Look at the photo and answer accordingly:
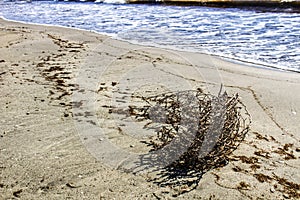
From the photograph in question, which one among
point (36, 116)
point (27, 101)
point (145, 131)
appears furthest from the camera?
point (27, 101)

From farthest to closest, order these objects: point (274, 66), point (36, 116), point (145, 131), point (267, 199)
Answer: point (274, 66)
point (36, 116)
point (145, 131)
point (267, 199)

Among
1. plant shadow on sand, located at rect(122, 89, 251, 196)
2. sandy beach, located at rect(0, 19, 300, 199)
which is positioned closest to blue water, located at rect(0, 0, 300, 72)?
sandy beach, located at rect(0, 19, 300, 199)

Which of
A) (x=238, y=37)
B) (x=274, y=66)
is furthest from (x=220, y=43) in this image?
(x=274, y=66)

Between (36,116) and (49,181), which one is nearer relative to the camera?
(49,181)

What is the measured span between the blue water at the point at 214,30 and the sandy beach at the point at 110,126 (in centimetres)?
125

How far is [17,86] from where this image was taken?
4.95m

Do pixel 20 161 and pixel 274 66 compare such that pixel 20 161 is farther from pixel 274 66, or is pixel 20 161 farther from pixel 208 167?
pixel 274 66

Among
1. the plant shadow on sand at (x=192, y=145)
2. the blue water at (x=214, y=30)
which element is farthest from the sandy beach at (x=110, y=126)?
the blue water at (x=214, y=30)

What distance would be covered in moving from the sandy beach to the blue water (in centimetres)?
125

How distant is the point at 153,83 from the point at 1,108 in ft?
6.52

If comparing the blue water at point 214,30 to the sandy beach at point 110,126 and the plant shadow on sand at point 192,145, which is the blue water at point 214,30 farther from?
the plant shadow on sand at point 192,145

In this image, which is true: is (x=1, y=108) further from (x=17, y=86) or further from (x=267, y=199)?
(x=267, y=199)

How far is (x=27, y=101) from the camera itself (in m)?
4.43

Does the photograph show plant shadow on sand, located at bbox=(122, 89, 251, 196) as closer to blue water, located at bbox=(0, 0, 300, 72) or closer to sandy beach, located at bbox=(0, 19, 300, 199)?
sandy beach, located at bbox=(0, 19, 300, 199)
